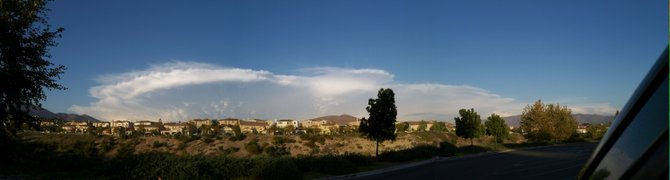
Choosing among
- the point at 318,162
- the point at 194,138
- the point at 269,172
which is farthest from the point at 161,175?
the point at 194,138

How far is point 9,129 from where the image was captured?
16703mm

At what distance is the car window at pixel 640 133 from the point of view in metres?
1.16

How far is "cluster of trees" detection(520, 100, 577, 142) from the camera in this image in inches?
3199

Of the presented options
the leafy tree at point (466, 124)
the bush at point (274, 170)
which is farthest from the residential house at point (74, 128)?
the bush at point (274, 170)

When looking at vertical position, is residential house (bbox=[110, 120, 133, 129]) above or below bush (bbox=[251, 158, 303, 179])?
above

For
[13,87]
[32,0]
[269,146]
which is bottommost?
[269,146]

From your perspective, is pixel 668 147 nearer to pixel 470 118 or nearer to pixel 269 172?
pixel 269 172

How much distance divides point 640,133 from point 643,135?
0.08 feet

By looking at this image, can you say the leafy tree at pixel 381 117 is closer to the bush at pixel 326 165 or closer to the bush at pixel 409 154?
the bush at pixel 409 154

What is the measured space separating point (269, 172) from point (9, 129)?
11.3 meters

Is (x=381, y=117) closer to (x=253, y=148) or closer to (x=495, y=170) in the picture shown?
(x=495, y=170)

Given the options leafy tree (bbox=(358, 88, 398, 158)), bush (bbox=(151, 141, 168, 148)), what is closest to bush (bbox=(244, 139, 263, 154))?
bush (bbox=(151, 141, 168, 148))

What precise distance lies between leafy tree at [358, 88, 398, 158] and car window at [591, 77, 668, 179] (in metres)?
39.2

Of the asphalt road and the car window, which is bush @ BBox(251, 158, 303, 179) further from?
the car window
